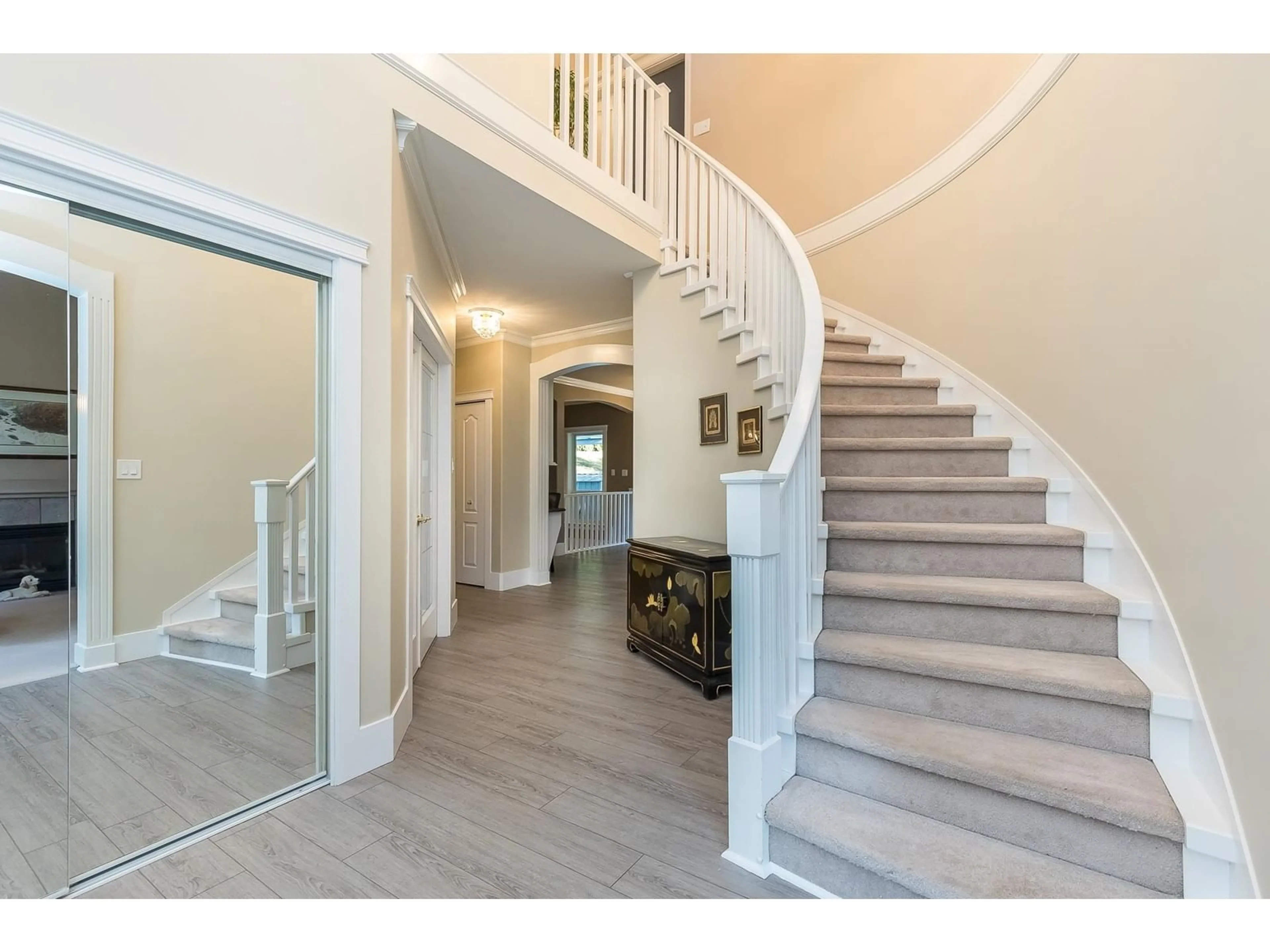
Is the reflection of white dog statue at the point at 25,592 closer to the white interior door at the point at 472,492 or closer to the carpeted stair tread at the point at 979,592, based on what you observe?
the carpeted stair tread at the point at 979,592

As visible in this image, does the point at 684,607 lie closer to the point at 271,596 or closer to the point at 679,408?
the point at 679,408

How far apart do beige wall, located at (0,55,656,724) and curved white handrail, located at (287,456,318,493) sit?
0.69 feet

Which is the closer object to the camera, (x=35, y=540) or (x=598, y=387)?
(x=35, y=540)

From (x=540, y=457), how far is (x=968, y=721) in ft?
15.5

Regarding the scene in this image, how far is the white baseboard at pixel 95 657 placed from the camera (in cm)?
171

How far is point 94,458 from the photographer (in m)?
1.70

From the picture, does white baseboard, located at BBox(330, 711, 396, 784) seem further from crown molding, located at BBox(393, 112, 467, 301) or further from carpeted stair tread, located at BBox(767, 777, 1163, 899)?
crown molding, located at BBox(393, 112, 467, 301)

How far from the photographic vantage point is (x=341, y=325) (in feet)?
6.63

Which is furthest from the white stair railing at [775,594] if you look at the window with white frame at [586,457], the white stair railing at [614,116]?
the window with white frame at [586,457]

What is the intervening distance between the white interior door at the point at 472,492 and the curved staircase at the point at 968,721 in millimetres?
4022

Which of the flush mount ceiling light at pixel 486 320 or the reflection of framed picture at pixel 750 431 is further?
the flush mount ceiling light at pixel 486 320

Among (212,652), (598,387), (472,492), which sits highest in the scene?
(598,387)

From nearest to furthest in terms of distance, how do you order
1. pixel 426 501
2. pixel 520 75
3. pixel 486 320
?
pixel 520 75 → pixel 426 501 → pixel 486 320

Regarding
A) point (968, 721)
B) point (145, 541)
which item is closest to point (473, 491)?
point (145, 541)
